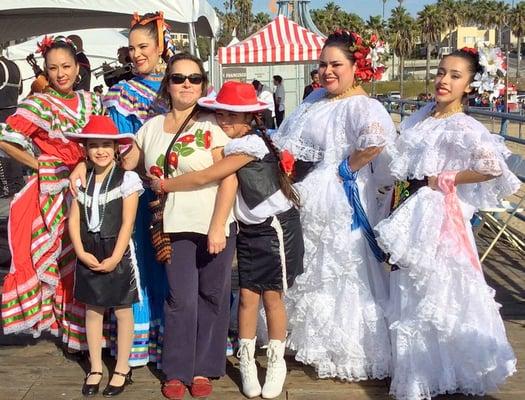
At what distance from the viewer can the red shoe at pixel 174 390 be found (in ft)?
11.2

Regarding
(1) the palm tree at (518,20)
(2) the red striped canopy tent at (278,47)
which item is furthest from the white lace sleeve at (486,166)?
(1) the palm tree at (518,20)

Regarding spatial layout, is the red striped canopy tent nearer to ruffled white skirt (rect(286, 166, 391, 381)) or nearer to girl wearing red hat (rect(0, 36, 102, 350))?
girl wearing red hat (rect(0, 36, 102, 350))

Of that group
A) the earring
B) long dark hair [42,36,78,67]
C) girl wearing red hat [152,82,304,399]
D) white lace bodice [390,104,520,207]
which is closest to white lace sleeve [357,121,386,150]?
white lace bodice [390,104,520,207]

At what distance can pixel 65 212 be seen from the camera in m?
3.78

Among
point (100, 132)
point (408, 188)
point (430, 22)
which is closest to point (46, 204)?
point (100, 132)

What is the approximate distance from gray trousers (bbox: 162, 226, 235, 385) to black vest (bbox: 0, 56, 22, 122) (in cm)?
409

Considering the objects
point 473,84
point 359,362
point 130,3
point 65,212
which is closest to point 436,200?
point 473,84

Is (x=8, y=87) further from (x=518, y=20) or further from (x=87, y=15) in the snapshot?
(x=518, y=20)

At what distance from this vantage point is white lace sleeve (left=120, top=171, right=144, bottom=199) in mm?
3346

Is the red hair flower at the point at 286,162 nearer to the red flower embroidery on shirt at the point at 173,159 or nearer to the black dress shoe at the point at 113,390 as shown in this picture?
the red flower embroidery on shirt at the point at 173,159

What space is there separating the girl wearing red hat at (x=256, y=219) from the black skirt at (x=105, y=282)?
434 millimetres

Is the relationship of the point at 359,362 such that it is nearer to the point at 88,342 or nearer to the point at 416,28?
the point at 88,342

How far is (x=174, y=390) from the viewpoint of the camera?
11.2ft

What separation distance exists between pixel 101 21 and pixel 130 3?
246 cm
